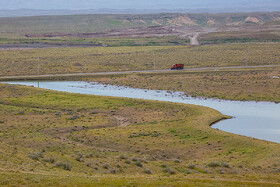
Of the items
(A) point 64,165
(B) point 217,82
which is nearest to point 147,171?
(A) point 64,165

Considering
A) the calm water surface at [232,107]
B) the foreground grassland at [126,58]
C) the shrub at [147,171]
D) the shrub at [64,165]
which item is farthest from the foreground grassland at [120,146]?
the foreground grassland at [126,58]

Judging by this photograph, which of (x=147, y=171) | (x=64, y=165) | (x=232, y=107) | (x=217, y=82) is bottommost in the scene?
(x=217, y=82)

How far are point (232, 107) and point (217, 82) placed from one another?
1852 centimetres

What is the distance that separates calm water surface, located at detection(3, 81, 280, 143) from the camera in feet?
153

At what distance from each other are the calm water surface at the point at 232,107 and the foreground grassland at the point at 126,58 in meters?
17.1

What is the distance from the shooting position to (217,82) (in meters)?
77.1

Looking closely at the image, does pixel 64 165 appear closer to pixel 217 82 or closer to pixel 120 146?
pixel 120 146

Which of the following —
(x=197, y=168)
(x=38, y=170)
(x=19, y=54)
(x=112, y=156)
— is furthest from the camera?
(x=19, y=54)

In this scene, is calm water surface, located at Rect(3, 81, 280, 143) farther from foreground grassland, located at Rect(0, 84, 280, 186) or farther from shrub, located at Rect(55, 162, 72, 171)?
shrub, located at Rect(55, 162, 72, 171)

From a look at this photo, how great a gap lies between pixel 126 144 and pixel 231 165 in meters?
10.5

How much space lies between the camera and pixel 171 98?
65.7 m

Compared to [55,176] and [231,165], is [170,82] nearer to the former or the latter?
[231,165]

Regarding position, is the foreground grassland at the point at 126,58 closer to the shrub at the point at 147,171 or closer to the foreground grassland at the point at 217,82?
the foreground grassland at the point at 217,82

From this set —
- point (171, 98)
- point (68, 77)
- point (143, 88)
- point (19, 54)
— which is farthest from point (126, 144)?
point (19, 54)
